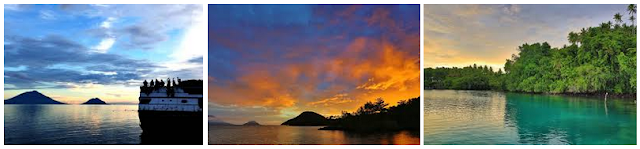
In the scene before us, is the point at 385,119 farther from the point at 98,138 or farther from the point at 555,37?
the point at 98,138

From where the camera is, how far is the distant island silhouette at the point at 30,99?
4133 millimetres

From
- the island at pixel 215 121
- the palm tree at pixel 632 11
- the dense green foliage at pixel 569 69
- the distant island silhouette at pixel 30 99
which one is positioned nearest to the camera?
the distant island silhouette at pixel 30 99

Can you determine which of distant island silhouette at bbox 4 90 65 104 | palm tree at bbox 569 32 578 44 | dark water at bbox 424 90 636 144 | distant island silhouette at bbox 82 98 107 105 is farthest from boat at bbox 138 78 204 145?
palm tree at bbox 569 32 578 44

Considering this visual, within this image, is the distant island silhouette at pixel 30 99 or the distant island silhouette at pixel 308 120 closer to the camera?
the distant island silhouette at pixel 30 99

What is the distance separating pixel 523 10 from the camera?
445cm

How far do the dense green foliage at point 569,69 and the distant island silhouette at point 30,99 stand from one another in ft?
12.1

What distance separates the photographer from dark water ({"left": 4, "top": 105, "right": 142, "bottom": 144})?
4152 millimetres

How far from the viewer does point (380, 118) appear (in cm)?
448

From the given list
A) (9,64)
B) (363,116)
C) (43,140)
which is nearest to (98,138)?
(43,140)

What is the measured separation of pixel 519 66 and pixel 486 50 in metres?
0.47

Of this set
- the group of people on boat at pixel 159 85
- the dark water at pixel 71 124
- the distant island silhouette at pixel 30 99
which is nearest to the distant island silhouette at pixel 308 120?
the group of people on boat at pixel 159 85

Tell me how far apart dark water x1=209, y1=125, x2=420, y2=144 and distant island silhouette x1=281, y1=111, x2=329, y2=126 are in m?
0.04

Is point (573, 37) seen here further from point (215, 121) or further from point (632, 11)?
point (215, 121)

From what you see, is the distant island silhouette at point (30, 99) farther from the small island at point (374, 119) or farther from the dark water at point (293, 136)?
the small island at point (374, 119)
